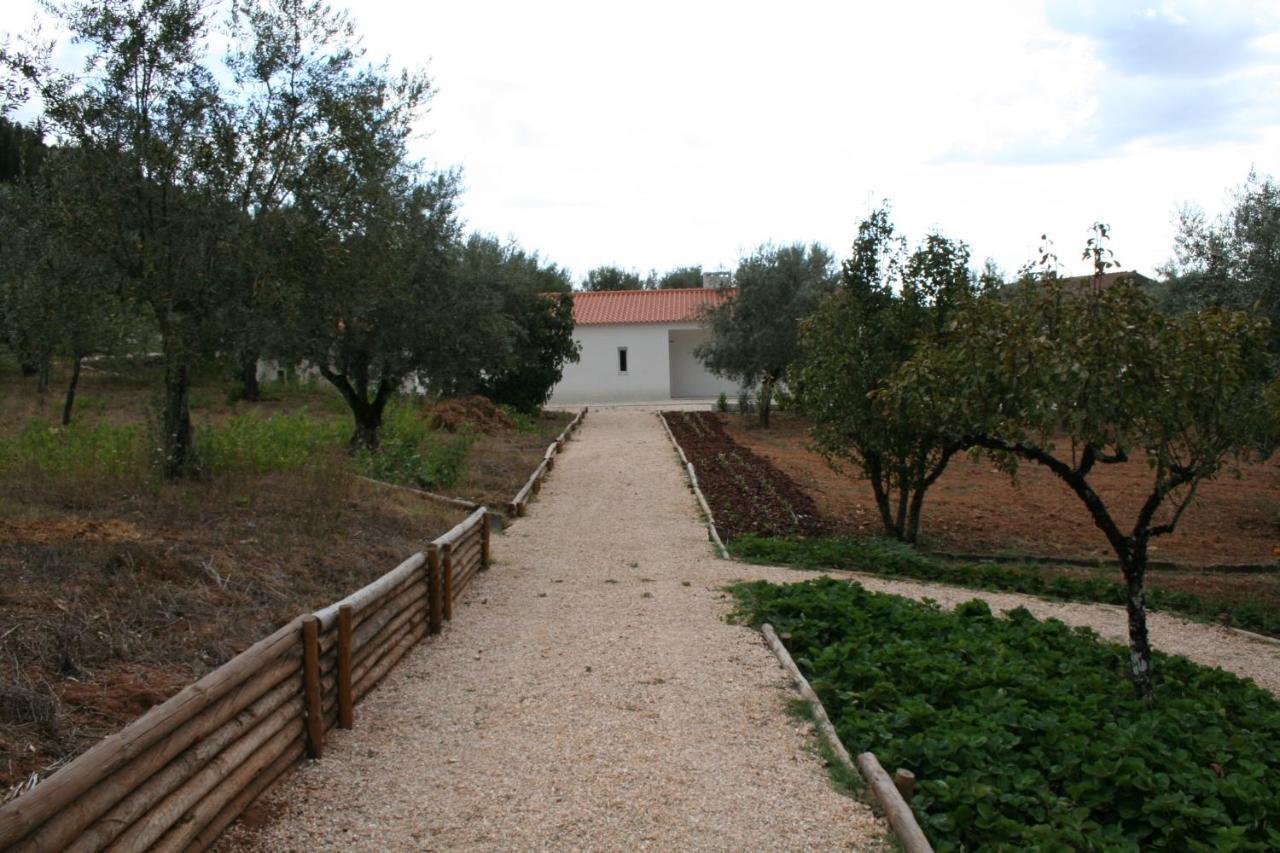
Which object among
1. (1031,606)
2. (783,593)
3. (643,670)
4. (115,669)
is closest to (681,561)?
(783,593)

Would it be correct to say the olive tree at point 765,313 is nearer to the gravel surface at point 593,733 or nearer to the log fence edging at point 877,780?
the gravel surface at point 593,733

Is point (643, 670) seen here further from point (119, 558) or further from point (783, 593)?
point (119, 558)

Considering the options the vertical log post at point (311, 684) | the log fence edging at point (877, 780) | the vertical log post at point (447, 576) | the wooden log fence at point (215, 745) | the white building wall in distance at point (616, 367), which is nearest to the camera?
the wooden log fence at point (215, 745)

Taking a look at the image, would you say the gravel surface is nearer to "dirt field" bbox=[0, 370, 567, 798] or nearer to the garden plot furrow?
"dirt field" bbox=[0, 370, 567, 798]

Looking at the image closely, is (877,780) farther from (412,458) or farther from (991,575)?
(412,458)

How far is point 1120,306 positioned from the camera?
7395mm

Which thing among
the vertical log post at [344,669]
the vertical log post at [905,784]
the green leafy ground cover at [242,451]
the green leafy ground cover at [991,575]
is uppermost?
the green leafy ground cover at [242,451]

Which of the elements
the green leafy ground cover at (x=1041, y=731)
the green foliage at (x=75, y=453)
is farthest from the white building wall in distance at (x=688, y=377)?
the green leafy ground cover at (x=1041, y=731)

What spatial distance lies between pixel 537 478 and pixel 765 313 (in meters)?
15.9

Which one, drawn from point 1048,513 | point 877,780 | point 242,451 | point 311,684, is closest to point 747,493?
point 1048,513

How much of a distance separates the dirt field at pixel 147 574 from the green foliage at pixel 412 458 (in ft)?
8.11

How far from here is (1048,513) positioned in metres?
17.2

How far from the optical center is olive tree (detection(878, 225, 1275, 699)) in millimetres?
7113

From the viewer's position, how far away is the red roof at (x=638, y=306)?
1757 inches
